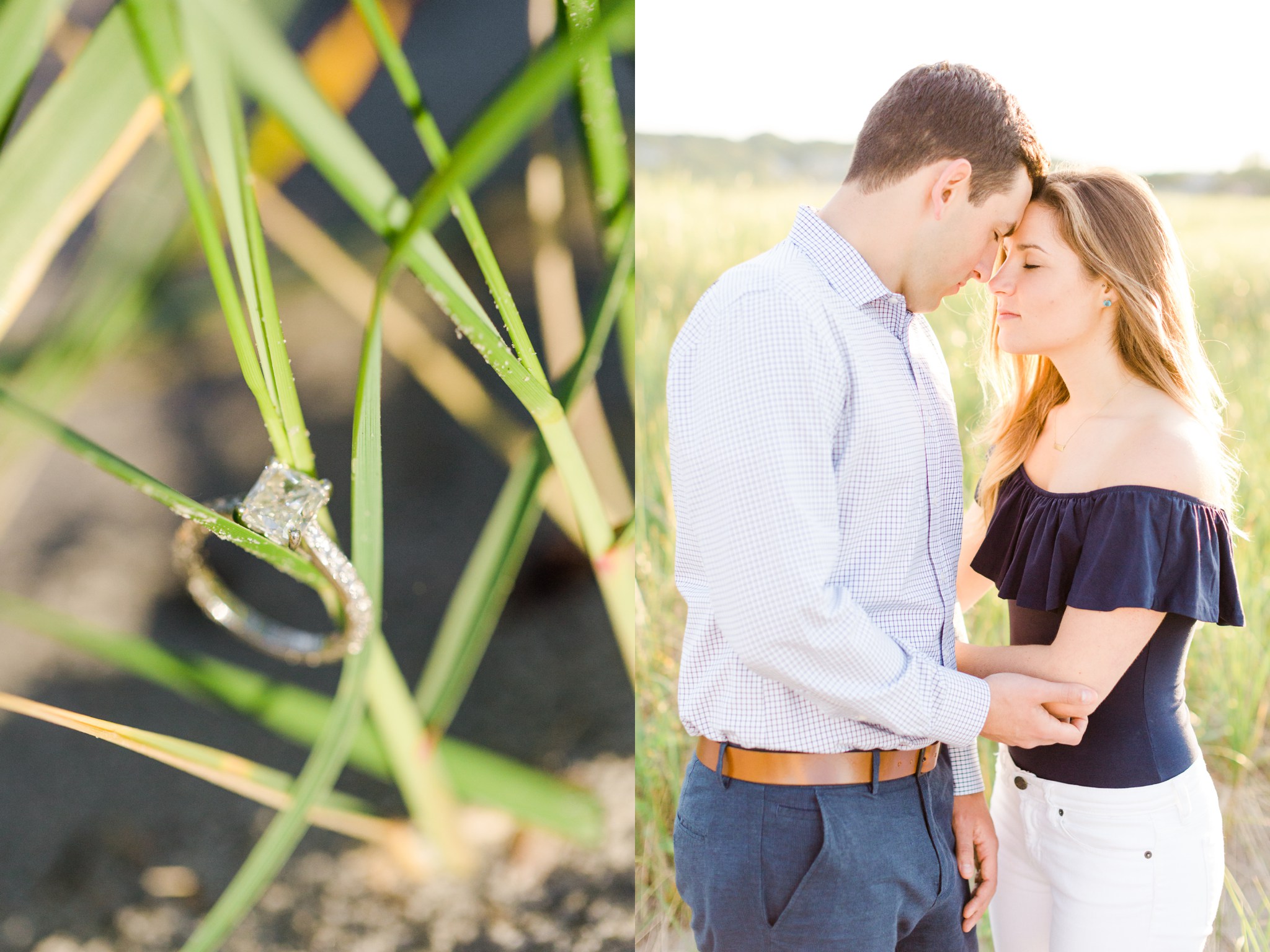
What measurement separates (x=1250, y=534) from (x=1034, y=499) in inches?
41.8

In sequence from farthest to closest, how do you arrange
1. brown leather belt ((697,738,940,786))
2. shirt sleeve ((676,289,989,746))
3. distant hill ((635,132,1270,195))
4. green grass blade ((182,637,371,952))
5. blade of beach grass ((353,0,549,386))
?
distant hill ((635,132,1270,195))
green grass blade ((182,637,371,952))
blade of beach grass ((353,0,549,386))
brown leather belt ((697,738,940,786))
shirt sleeve ((676,289,989,746))

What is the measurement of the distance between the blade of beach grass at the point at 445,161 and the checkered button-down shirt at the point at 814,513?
49 cm

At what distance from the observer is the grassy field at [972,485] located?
1958mm

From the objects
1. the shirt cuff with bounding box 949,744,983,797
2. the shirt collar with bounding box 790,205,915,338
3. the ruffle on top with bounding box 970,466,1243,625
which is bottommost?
the shirt cuff with bounding box 949,744,983,797

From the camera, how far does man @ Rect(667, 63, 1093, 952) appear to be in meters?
1.00

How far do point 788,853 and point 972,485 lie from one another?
1.27 meters

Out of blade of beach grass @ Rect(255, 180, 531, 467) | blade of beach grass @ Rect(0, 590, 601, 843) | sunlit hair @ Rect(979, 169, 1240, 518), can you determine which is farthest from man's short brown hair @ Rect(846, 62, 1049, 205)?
blade of beach grass @ Rect(0, 590, 601, 843)

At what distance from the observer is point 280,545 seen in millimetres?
1435

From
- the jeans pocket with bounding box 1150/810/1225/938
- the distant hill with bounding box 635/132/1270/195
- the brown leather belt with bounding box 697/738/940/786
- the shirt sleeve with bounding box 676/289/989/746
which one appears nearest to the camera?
the shirt sleeve with bounding box 676/289/989/746

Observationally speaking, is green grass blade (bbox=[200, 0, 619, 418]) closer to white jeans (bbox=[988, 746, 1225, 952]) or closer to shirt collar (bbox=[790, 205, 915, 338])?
shirt collar (bbox=[790, 205, 915, 338])

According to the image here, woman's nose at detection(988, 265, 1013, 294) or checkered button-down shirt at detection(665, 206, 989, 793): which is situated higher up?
woman's nose at detection(988, 265, 1013, 294)

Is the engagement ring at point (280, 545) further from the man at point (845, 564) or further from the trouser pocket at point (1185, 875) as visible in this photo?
the trouser pocket at point (1185, 875)

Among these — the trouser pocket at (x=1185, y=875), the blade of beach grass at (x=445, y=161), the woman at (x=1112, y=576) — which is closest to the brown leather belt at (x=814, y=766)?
the woman at (x=1112, y=576)

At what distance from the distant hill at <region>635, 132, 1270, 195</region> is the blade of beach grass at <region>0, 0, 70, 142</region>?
3.48ft
